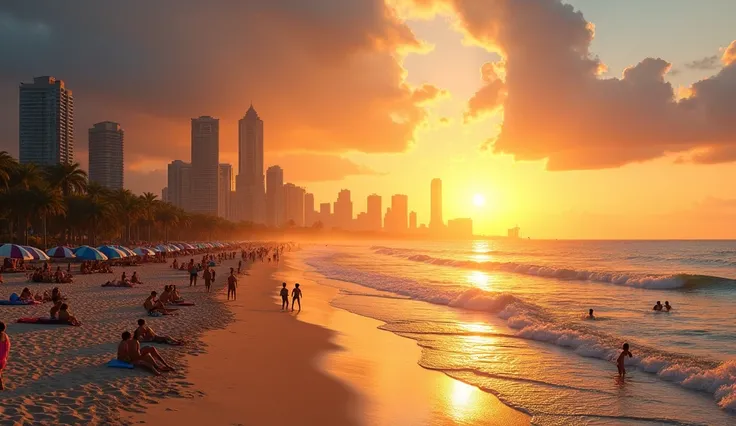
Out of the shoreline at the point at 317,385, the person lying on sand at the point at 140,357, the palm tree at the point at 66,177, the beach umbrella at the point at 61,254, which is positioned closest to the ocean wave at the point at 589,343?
the shoreline at the point at 317,385

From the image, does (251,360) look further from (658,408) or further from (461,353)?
(658,408)

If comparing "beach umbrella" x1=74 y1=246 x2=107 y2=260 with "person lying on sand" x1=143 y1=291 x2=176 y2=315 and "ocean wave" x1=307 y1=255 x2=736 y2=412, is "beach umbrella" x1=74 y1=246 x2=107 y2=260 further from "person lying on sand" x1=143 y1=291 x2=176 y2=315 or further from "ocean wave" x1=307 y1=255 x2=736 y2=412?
"ocean wave" x1=307 y1=255 x2=736 y2=412

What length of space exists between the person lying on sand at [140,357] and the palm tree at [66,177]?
238 ft

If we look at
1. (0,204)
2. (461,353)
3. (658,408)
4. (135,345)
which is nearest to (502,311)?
(461,353)

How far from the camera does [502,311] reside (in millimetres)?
31422

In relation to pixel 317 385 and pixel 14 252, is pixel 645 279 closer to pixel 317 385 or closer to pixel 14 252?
pixel 317 385

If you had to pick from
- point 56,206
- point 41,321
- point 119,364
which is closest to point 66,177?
point 56,206

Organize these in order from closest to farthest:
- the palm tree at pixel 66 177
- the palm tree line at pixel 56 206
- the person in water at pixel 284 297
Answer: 1. the person in water at pixel 284 297
2. the palm tree line at pixel 56 206
3. the palm tree at pixel 66 177

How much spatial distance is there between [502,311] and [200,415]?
24026 millimetres

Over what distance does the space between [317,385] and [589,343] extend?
40.8 ft

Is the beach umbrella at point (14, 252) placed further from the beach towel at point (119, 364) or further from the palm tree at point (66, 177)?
the palm tree at point (66, 177)

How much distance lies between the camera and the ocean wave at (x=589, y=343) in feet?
51.6

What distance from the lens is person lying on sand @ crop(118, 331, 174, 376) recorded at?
41.8 feet

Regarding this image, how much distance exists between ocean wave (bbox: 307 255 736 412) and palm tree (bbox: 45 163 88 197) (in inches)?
2349
